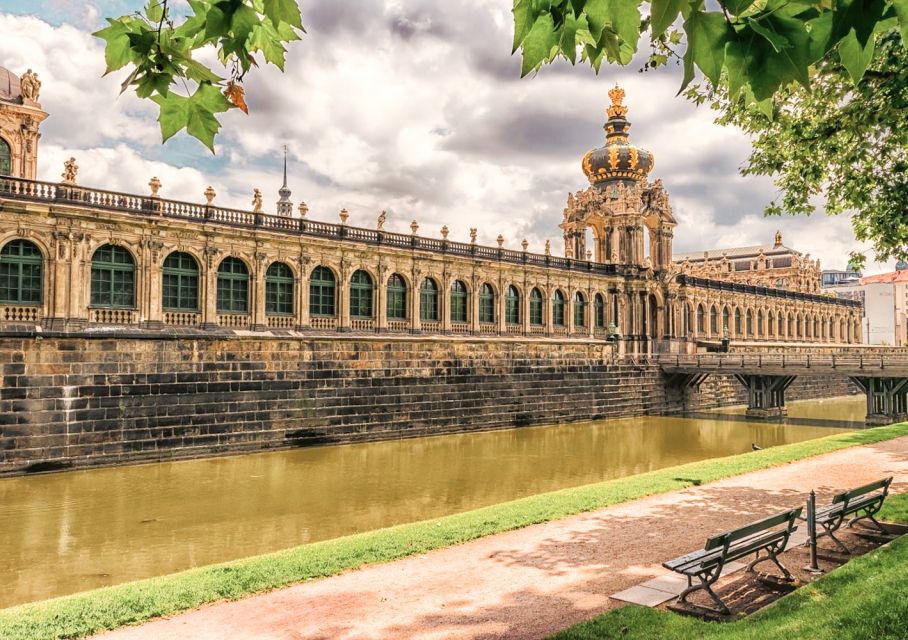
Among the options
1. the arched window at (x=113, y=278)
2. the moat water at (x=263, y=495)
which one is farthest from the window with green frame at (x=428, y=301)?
the arched window at (x=113, y=278)

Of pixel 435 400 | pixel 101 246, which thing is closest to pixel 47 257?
pixel 101 246

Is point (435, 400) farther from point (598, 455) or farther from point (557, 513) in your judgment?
point (557, 513)

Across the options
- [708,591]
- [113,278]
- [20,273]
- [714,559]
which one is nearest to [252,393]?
[113,278]

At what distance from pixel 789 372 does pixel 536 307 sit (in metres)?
15.2

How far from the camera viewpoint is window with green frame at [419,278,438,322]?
3753cm

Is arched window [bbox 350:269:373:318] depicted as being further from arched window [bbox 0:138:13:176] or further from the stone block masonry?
arched window [bbox 0:138:13:176]

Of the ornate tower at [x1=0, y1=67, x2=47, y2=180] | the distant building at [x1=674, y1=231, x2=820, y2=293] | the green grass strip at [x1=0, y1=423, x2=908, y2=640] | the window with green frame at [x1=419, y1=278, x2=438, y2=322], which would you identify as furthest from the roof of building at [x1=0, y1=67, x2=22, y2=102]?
the distant building at [x1=674, y1=231, x2=820, y2=293]

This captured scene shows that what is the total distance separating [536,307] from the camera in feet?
146

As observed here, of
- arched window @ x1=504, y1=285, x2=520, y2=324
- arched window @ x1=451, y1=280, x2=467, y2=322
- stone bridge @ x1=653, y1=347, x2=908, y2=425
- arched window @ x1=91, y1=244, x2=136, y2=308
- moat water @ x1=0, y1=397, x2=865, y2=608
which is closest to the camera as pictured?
moat water @ x1=0, y1=397, x2=865, y2=608

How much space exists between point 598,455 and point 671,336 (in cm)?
2612

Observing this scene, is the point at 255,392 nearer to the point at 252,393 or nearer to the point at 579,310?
the point at 252,393

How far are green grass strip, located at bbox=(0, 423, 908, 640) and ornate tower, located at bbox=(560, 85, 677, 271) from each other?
34.8m

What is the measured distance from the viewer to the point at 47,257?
24.7 metres

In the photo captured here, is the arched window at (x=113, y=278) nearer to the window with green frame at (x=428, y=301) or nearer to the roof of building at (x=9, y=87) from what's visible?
the roof of building at (x=9, y=87)
